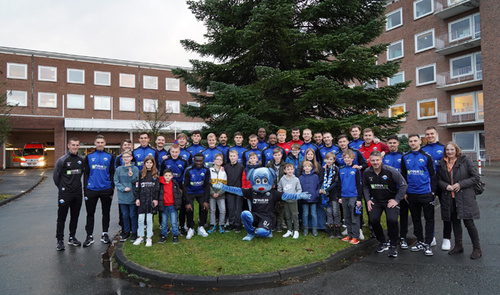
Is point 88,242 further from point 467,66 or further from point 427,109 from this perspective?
point 467,66

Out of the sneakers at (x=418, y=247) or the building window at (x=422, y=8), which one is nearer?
the sneakers at (x=418, y=247)

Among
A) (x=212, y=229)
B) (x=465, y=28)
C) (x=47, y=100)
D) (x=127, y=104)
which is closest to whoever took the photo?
(x=212, y=229)

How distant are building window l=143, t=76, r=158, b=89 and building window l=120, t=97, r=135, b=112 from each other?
2.46m

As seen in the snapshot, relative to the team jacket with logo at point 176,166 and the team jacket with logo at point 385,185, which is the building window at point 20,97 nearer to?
the team jacket with logo at point 176,166

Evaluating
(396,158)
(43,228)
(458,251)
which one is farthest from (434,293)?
(43,228)

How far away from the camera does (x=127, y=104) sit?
126 ft

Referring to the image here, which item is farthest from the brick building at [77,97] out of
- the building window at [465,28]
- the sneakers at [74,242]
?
the sneakers at [74,242]

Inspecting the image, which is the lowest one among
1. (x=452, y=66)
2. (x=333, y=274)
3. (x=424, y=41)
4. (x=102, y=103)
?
(x=333, y=274)

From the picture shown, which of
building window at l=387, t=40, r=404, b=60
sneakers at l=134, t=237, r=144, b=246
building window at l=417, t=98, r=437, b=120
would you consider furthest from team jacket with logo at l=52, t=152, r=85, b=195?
building window at l=387, t=40, r=404, b=60

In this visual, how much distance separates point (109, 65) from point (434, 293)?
39815 millimetres

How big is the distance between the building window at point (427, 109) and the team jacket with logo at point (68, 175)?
30.3 m

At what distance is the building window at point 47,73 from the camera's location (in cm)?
3438

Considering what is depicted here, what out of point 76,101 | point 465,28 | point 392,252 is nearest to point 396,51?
point 465,28

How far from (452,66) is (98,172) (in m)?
30.8
